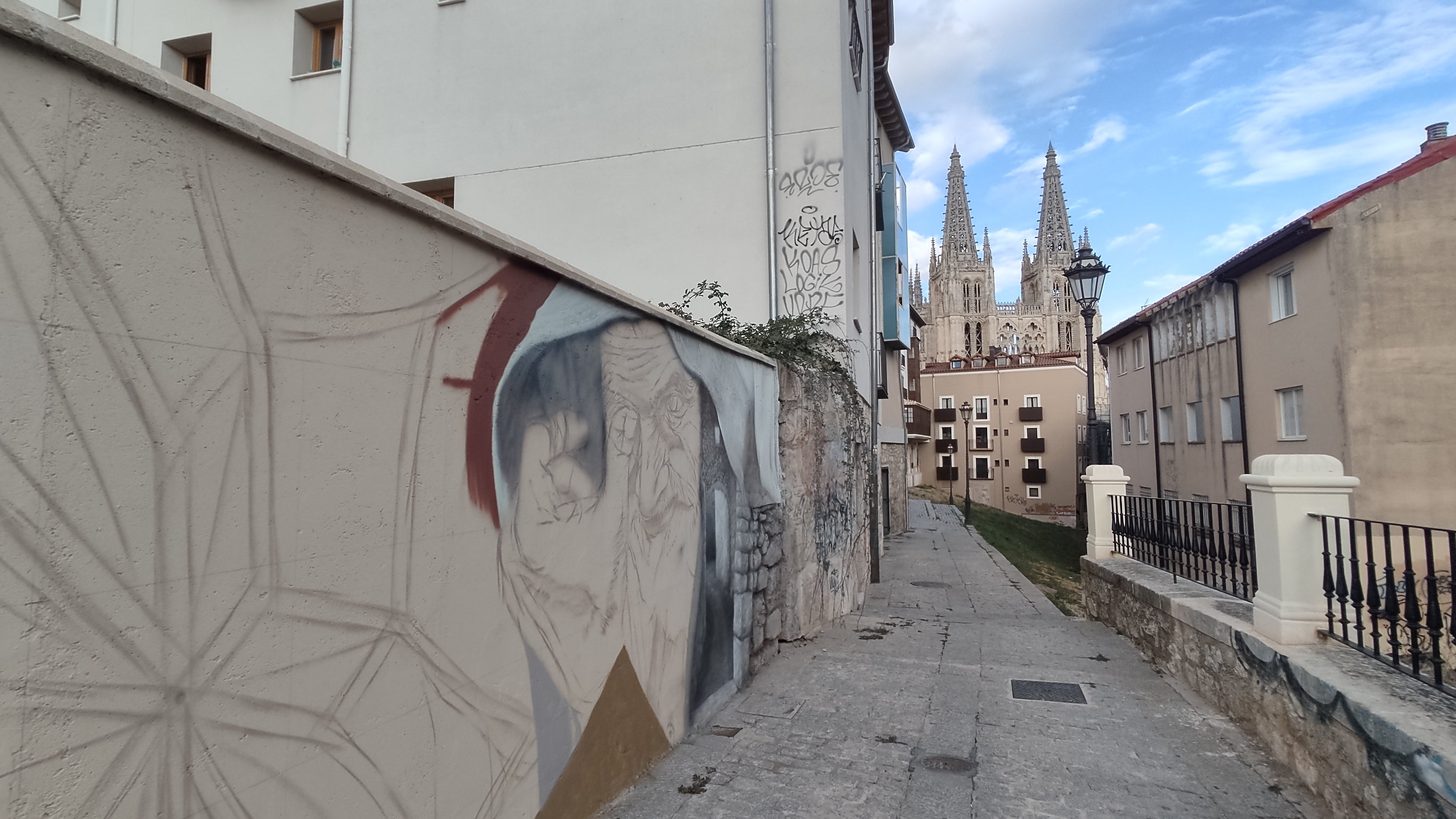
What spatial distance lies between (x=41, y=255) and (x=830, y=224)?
8644 millimetres

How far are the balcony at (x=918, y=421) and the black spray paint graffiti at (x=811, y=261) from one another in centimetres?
2744

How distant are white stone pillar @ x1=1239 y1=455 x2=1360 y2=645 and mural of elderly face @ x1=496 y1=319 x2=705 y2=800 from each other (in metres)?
3.36

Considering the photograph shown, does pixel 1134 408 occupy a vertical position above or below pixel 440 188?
below

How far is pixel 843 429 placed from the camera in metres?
8.99

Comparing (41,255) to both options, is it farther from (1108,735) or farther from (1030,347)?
(1030,347)

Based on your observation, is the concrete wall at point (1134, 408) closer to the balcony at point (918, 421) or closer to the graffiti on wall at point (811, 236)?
the balcony at point (918, 421)

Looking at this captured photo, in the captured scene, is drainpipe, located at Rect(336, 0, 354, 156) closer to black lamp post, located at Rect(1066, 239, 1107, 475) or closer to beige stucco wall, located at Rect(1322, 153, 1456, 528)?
black lamp post, located at Rect(1066, 239, 1107, 475)

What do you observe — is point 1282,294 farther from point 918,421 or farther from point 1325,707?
point 918,421

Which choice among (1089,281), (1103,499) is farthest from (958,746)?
(1089,281)

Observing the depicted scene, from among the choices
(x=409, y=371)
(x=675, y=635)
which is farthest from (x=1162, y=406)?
(x=409, y=371)

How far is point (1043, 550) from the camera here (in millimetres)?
25922

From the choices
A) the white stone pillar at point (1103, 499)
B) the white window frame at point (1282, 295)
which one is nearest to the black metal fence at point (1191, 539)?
the white stone pillar at point (1103, 499)

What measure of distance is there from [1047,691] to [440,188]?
10585mm

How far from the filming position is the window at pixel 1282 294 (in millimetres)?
16594
